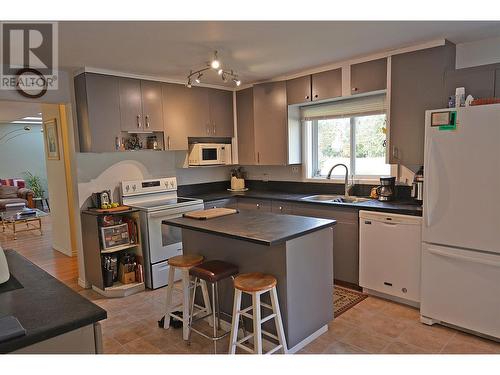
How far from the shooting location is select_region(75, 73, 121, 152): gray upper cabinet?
11.6ft

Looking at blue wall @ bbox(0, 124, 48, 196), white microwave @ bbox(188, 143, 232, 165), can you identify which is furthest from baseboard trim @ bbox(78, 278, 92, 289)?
blue wall @ bbox(0, 124, 48, 196)

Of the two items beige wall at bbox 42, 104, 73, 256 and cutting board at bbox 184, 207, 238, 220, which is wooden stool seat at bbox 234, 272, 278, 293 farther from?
beige wall at bbox 42, 104, 73, 256

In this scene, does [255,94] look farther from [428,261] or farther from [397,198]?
[428,261]

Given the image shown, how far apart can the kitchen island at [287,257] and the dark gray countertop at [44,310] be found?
1077 millimetres

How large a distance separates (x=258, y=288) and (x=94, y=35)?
2146 mm

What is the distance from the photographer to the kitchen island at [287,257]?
237 centimetres

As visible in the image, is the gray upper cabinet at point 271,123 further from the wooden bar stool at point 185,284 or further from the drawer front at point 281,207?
the wooden bar stool at point 185,284

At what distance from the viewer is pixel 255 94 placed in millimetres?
4520

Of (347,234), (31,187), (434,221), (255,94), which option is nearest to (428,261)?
(434,221)

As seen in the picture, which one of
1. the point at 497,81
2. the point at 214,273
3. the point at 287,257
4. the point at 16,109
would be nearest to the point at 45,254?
the point at 16,109

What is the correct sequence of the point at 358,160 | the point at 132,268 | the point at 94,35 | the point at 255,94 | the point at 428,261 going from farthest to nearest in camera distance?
1. the point at 255,94
2. the point at 358,160
3. the point at 132,268
4. the point at 428,261
5. the point at 94,35

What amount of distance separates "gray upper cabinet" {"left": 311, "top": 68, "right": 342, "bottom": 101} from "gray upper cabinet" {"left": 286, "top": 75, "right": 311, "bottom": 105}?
0.07 meters

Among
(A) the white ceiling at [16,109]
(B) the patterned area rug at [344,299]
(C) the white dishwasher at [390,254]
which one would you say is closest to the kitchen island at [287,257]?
(B) the patterned area rug at [344,299]

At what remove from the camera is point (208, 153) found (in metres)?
4.54
